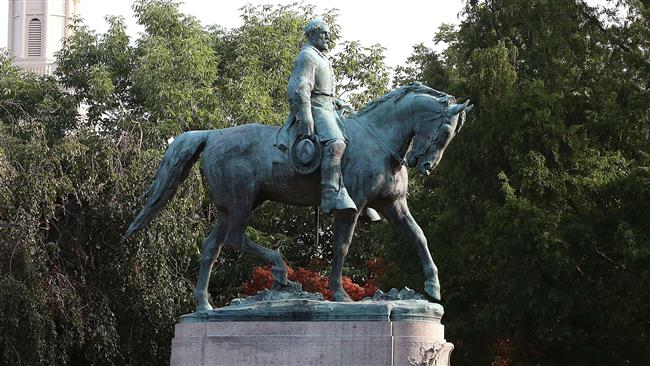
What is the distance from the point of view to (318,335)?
13.1 metres

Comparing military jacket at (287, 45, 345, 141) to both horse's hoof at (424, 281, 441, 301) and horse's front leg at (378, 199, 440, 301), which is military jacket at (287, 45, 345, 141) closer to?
horse's front leg at (378, 199, 440, 301)

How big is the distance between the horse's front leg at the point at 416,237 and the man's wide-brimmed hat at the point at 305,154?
33.8 inches

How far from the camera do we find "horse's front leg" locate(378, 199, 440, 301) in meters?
13.7

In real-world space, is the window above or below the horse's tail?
above

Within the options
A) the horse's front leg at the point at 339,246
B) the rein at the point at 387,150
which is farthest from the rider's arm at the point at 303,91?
the horse's front leg at the point at 339,246

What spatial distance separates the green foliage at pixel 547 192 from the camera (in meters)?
22.8

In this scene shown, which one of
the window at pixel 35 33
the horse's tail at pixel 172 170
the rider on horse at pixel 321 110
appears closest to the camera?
the rider on horse at pixel 321 110

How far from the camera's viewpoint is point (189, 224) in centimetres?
2520

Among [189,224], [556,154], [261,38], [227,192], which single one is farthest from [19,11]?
[227,192]

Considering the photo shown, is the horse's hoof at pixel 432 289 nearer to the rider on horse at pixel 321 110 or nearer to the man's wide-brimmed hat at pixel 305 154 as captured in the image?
the rider on horse at pixel 321 110

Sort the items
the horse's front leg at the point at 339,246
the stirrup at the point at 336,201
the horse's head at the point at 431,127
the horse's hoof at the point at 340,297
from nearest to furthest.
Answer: the stirrup at the point at 336,201
the horse's head at the point at 431,127
the horse's hoof at the point at 340,297
the horse's front leg at the point at 339,246

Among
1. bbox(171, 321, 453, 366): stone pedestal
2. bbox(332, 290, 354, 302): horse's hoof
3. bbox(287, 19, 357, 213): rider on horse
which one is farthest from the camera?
Result: bbox(332, 290, 354, 302): horse's hoof

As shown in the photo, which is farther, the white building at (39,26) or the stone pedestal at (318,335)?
the white building at (39,26)

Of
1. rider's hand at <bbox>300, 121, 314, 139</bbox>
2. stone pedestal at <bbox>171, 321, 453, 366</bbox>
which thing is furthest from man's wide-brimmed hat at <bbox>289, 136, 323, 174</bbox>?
stone pedestal at <bbox>171, 321, 453, 366</bbox>
